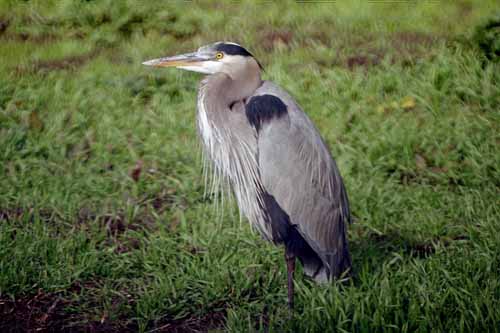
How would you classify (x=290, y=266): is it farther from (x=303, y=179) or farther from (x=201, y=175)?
(x=201, y=175)

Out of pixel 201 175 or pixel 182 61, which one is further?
pixel 201 175

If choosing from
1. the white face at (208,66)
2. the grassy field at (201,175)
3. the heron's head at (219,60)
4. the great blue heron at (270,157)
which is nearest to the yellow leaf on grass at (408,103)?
the grassy field at (201,175)

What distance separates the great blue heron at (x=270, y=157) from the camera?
12.4ft

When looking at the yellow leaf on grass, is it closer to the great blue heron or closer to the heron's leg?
the great blue heron

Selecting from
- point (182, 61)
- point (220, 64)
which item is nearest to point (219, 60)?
point (220, 64)

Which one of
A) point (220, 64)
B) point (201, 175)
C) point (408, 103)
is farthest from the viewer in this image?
point (408, 103)

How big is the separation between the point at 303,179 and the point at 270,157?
8.2 inches

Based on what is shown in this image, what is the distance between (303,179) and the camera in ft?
12.6

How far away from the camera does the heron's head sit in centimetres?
387

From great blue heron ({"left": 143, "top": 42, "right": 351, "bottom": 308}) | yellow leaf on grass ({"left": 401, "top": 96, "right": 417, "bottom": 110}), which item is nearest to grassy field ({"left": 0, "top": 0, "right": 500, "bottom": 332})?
yellow leaf on grass ({"left": 401, "top": 96, "right": 417, "bottom": 110})

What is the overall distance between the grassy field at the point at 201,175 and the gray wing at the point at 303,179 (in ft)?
0.80

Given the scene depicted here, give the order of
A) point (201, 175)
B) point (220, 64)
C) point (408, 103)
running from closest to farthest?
point (220, 64)
point (201, 175)
point (408, 103)

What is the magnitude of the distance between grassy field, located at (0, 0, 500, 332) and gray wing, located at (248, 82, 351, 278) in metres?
0.25

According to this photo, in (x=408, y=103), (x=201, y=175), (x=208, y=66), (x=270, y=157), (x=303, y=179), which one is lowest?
(x=201, y=175)
